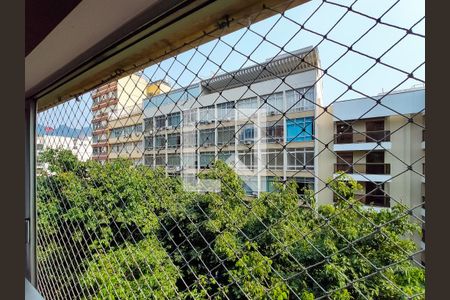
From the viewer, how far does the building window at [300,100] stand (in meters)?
0.63

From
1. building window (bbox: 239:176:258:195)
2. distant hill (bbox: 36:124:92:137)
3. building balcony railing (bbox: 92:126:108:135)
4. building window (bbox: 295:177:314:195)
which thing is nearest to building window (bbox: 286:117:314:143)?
building window (bbox: 295:177:314:195)

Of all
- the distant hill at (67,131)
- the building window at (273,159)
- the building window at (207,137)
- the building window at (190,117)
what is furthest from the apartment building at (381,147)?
the distant hill at (67,131)

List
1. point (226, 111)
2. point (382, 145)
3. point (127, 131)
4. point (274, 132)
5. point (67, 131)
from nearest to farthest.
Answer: point (382, 145) < point (274, 132) < point (226, 111) < point (127, 131) < point (67, 131)

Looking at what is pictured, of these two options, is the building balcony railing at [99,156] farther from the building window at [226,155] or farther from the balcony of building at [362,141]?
the balcony of building at [362,141]

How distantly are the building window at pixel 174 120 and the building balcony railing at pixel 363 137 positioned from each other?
0.61 m

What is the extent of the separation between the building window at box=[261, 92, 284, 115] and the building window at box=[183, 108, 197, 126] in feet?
1.08

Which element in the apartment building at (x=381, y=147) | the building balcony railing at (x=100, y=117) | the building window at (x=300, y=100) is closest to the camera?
the apartment building at (x=381, y=147)

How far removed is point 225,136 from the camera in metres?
0.90

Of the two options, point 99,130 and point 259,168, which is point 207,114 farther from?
point 99,130

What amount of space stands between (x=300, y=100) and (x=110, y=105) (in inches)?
35.8

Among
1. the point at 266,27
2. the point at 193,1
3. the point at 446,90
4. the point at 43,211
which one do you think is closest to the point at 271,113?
the point at 266,27

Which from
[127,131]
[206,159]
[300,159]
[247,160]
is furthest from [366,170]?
[127,131]

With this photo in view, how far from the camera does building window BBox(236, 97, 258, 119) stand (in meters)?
0.80

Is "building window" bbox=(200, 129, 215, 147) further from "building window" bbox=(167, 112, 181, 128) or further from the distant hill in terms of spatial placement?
the distant hill
